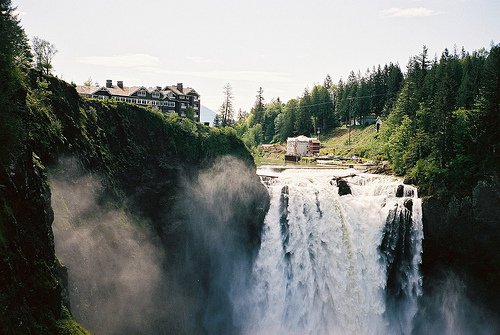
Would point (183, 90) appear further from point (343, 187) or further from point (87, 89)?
point (343, 187)

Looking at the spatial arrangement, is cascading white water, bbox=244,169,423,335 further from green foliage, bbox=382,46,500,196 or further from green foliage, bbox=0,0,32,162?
green foliage, bbox=0,0,32,162

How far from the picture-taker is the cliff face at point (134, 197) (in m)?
19.9

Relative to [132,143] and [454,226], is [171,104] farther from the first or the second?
[454,226]

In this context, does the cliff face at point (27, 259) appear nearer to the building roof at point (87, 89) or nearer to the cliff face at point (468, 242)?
the cliff face at point (468, 242)

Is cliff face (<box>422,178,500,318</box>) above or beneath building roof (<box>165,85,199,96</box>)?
beneath

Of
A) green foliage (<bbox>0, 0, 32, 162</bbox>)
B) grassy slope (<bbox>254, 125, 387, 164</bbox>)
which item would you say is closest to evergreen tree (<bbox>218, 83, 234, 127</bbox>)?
grassy slope (<bbox>254, 125, 387, 164</bbox>)

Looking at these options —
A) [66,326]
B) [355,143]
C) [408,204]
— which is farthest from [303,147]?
[66,326]

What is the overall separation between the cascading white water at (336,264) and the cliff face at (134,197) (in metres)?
2.96

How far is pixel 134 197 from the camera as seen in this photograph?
37312mm

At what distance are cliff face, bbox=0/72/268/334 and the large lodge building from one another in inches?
843

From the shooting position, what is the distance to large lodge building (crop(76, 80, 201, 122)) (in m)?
63.7

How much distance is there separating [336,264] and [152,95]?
40.4m

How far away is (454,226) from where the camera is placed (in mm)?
46781

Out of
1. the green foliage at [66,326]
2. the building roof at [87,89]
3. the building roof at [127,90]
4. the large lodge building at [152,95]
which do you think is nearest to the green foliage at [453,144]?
the large lodge building at [152,95]
